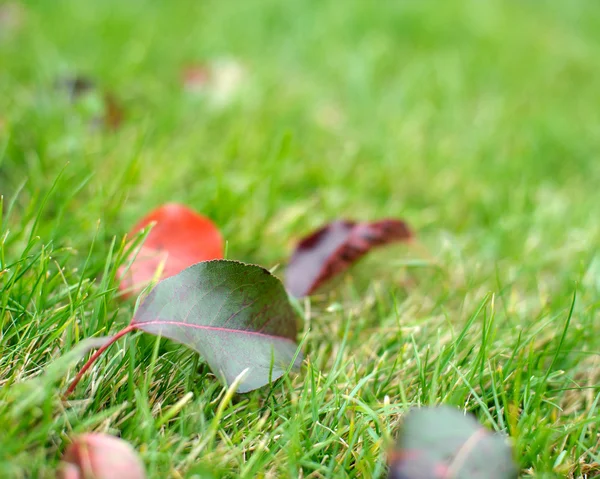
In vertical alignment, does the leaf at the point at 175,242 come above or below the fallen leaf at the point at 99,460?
above

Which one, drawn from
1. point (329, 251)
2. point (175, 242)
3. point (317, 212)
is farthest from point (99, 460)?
point (317, 212)

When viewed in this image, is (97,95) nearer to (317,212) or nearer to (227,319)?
(317,212)

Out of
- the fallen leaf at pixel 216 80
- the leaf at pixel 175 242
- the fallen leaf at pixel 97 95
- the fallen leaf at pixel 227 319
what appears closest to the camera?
the fallen leaf at pixel 227 319

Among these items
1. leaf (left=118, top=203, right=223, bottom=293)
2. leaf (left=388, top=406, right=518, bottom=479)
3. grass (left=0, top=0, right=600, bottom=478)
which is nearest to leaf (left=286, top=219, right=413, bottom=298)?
grass (left=0, top=0, right=600, bottom=478)

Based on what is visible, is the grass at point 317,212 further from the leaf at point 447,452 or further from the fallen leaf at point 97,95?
the leaf at point 447,452

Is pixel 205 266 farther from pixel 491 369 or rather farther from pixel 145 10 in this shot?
pixel 145 10

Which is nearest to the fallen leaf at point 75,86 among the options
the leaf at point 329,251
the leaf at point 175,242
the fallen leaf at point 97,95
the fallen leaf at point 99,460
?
the fallen leaf at point 97,95

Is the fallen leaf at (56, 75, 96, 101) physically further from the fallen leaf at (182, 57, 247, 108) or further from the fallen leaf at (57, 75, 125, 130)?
the fallen leaf at (182, 57, 247, 108)
